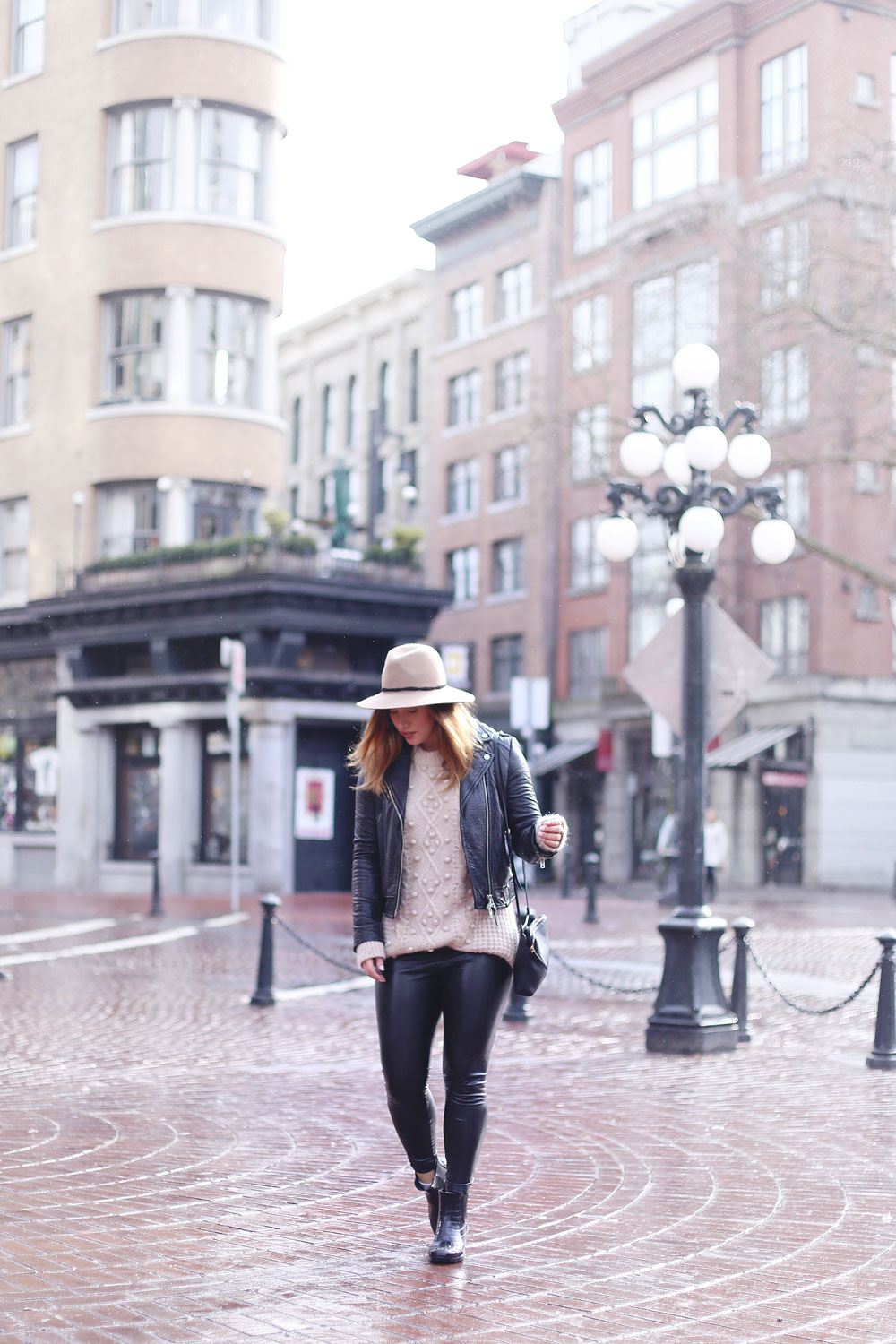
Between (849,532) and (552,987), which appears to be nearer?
(552,987)

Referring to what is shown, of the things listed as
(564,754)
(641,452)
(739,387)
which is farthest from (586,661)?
(641,452)

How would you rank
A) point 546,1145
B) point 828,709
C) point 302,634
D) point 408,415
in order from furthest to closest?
point 408,415 → point 828,709 → point 302,634 → point 546,1145

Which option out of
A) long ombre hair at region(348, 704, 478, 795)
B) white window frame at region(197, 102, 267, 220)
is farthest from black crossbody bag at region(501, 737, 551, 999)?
white window frame at region(197, 102, 267, 220)

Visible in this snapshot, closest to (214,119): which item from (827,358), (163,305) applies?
(163,305)

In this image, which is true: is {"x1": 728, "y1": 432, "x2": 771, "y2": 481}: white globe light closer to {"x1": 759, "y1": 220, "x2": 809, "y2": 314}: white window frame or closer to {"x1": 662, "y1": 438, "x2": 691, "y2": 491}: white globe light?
{"x1": 662, "y1": 438, "x2": 691, "y2": 491}: white globe light

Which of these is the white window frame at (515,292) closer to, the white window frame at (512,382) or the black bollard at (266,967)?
the white window frame at (512,382)

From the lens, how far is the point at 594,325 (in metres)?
46.4

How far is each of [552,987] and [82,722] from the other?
61.8 ft

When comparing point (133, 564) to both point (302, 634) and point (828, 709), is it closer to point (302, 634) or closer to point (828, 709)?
point (302, 634)

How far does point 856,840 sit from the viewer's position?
39.2 m

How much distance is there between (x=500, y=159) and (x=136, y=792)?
26.2m

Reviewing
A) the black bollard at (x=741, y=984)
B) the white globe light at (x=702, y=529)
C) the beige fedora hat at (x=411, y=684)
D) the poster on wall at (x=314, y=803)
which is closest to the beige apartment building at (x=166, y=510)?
the poster on wall at (x=314, y=803)

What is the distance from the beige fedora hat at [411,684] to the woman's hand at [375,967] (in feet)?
2.54

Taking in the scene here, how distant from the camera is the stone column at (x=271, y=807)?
2995cm
